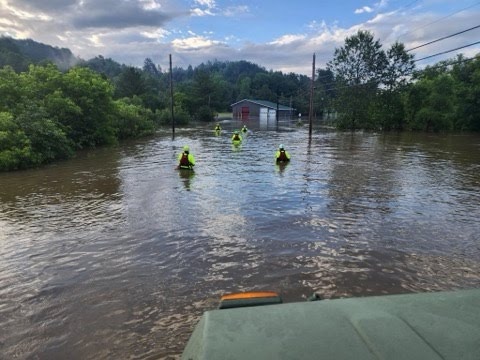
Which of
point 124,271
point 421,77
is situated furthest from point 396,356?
point 421,77

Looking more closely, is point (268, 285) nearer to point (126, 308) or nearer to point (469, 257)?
point (126, 308)

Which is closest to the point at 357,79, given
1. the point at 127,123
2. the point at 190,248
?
the point at 127,123

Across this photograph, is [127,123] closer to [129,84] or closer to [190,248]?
[190,248]

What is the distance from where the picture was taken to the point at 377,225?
9609 millimetres

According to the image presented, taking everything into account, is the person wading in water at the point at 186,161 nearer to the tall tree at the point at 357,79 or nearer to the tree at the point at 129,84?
the tall tree at the point at 357,79

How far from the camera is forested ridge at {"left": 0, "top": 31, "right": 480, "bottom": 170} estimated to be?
20.5 metres

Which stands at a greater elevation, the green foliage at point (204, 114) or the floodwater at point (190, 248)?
the green foliage at point (204, 114)

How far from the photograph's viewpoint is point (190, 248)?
8148 mm

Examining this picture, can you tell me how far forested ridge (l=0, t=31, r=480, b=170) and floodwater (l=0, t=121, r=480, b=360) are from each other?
19.1ft

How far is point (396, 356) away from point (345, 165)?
1893 cm

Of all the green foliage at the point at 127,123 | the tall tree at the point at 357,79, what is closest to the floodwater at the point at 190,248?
the green foliage at the point at 127,123

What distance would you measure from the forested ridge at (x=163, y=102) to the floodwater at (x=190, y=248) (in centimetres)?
582

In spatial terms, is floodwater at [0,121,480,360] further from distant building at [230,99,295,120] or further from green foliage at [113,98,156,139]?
distant building at [230,99,295,120]

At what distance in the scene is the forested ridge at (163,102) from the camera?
67.4 feet
